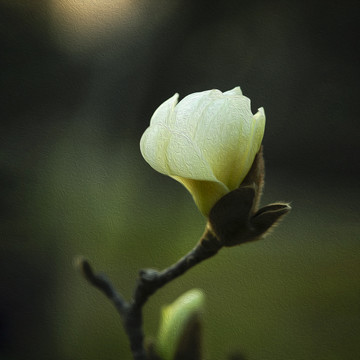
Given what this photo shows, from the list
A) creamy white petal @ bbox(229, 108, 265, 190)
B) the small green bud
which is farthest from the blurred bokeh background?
creamy white petal @ bbox(229, 108, 265, 190)

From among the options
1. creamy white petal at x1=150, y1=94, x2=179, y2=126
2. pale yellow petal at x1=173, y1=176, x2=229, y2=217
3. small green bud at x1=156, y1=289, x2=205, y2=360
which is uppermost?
creamy white petal at x1=150, y1=94, x2=179, y2=126

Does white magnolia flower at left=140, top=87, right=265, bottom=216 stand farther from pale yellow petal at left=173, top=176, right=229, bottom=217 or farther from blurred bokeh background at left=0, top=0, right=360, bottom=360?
blurred bokeh background at left=0, top=0, right=360, bottom=360

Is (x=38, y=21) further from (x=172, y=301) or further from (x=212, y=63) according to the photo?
(x=172, y=301)

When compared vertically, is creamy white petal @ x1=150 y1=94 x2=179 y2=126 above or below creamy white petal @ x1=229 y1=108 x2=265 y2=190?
above

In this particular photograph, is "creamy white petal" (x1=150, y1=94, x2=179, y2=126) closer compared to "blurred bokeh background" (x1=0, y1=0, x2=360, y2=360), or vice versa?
"creamy white petal" (x1=150, y1=94, x2=179, y2=126)

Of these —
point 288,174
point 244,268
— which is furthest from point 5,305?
point 288,174

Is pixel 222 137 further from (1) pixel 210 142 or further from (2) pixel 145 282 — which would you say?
(2) pixel 145 282
